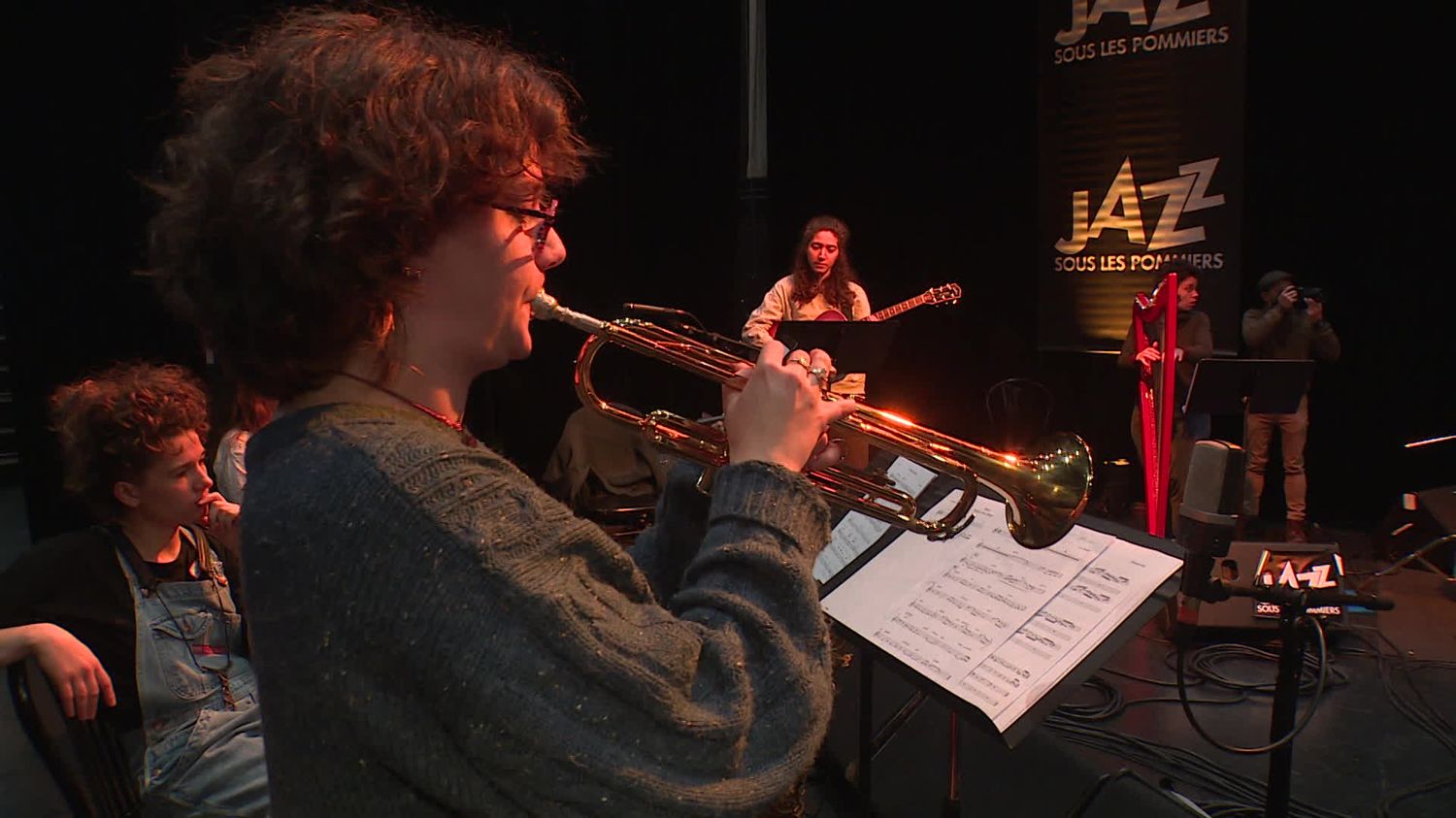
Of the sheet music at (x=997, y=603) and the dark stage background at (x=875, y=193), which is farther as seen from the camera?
the dark stage background at (x=875, y=193)

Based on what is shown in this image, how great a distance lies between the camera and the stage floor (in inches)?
84.8

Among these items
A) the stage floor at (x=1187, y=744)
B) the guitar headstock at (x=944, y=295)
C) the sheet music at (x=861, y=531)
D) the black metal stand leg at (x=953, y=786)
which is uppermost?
the guitar headstock at (x=944, y=295)

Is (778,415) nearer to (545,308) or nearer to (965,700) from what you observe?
(545,308)

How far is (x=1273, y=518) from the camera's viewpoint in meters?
6.98

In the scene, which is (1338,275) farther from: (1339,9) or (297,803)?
(297,803)

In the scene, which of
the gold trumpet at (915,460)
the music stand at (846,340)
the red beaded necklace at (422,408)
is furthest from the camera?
the music stand at (846,340)

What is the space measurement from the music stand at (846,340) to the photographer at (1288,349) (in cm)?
266

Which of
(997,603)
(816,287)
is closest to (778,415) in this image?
(997,603)

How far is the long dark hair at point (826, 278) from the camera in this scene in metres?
6.08

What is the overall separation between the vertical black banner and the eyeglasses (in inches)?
255

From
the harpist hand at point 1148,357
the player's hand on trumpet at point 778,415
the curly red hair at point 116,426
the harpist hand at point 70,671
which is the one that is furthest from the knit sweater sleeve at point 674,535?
the harpist hand at point 1148,357

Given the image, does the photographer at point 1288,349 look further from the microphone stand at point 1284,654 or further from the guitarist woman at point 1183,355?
the microphone stand at point 1284,654

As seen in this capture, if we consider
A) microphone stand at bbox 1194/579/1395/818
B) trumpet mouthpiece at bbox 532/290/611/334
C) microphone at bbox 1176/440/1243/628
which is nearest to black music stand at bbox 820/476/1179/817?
microphone at bbox 1176/440/1243/628

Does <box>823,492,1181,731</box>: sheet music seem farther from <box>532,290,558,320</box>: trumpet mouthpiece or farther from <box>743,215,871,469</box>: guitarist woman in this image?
<box>743,215,871,469</box>: guitarist woman
